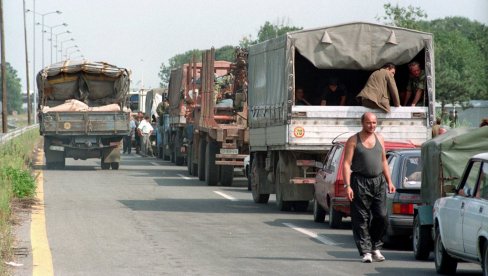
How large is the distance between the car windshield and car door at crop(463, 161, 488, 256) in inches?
138

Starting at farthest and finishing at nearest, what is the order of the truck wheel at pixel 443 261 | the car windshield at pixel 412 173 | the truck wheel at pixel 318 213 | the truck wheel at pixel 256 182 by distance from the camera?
the truck wheel at pixel 256 182, the truck wheel at pixel 318 213, the car windshield at pixel 412 173, the truck wheel at pixel 443 261

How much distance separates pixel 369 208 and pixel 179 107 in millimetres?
26718

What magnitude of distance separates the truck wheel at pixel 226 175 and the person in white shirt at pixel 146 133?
2342 cm

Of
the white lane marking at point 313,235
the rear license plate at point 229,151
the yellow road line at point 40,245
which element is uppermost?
the rear license plate at point 229,151

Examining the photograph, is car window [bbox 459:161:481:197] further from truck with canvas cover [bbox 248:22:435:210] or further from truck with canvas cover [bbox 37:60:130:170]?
truck with canvas cover [bbox 37:60:130:170]

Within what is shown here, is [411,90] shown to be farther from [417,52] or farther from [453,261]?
[453,261]

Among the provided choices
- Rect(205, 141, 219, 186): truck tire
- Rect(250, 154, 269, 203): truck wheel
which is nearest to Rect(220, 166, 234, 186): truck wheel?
Rect(205, 141, 219, 186): truck tire

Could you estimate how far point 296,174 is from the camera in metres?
23.2

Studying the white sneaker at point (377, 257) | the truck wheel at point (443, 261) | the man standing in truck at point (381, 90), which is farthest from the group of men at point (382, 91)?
the truck wheel at point (443, 261)

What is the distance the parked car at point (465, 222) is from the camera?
488 inches

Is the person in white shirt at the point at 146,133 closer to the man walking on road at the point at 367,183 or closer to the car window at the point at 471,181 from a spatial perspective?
the man walking on road at the point at 367,183

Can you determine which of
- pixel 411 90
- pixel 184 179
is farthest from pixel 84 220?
pixel 184 179

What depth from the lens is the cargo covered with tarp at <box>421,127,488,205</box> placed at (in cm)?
1523

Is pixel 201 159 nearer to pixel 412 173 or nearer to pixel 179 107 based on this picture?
pixel 179 107
